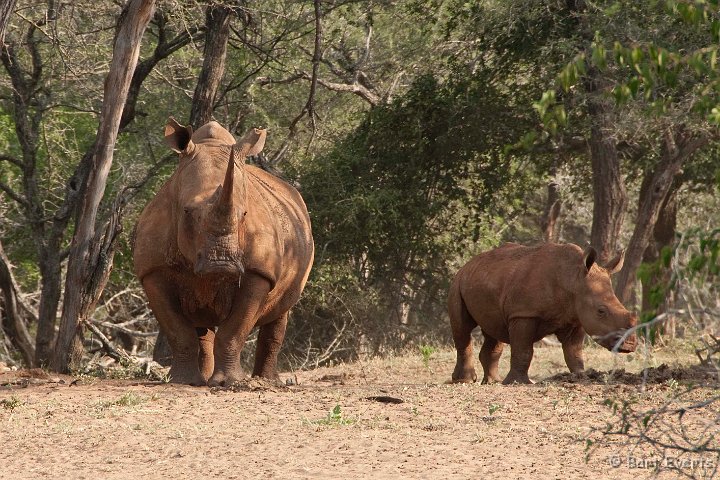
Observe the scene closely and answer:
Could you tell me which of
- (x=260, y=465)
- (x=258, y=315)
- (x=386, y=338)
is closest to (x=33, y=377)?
(x=258, y=315)

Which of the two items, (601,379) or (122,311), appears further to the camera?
(122,311)

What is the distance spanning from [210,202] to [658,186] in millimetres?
9013

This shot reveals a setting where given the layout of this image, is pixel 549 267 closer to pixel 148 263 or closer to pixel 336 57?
pixel 148 263

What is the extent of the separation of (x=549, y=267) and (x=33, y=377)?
4617 mm

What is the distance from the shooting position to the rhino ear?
9477mm

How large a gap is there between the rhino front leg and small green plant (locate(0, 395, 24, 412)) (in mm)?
1694

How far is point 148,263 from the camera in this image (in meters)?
9.48

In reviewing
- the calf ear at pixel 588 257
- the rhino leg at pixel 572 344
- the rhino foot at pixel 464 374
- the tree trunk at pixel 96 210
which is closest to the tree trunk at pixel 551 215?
the rhino foot at pixel 464 374

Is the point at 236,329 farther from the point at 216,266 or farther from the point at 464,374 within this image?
the point at 464,374

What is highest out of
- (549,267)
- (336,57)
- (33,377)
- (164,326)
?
(336,57)

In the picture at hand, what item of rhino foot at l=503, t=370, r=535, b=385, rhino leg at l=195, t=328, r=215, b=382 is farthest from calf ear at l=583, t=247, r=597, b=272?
rhino leg at l=195, t=328, r=215, b=382

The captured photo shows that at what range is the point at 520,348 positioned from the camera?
10875mm

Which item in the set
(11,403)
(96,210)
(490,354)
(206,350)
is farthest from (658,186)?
(11,403)

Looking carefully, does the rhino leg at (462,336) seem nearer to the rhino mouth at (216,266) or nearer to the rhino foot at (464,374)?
the rhino foot at (464,374)
